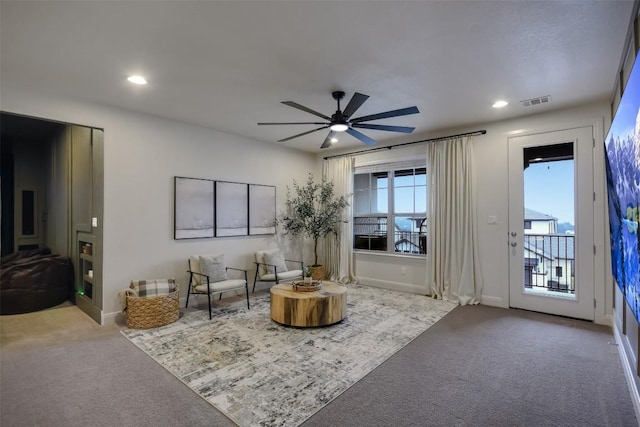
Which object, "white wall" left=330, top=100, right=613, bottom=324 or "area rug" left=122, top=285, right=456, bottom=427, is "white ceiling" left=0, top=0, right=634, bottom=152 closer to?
"white wall" left=330, top=100, right=613, bottom=324

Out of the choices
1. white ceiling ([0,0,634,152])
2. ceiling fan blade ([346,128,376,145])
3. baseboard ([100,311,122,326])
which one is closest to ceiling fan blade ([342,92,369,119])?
white ceiling ([0,0,634,152])

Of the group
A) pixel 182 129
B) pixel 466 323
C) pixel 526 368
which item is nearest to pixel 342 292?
pixel 466 323

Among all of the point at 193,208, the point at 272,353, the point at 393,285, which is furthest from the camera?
the point at 393,285

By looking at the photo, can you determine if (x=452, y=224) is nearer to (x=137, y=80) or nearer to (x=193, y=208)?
(x=193, y=208)

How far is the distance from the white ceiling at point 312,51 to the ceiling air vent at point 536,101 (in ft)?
0.39

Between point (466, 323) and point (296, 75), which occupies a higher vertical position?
point (296, 75)

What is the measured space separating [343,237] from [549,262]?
3.31 metres

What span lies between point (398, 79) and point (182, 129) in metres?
3.16

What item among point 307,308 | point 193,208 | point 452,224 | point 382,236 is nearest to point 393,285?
point 382,236

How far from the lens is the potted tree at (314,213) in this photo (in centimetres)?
601

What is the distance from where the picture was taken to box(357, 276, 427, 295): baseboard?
5375mm

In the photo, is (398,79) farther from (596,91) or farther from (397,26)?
(596,91)

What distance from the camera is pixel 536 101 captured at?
3842 mm

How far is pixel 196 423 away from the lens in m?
2.02
